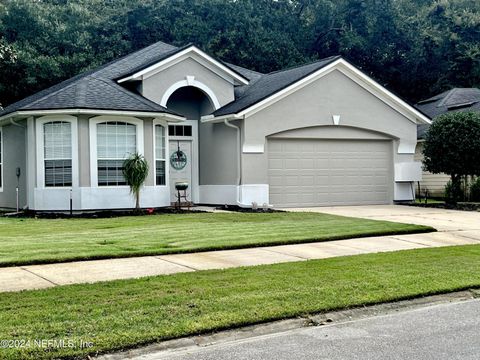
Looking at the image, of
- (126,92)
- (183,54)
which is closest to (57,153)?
(126,92)

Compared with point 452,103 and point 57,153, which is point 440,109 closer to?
point 452,103

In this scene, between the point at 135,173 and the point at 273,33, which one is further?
the point at 273,33

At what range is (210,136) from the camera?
20422mm

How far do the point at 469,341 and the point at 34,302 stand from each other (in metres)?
4.31

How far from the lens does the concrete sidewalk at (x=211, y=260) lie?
7832mm

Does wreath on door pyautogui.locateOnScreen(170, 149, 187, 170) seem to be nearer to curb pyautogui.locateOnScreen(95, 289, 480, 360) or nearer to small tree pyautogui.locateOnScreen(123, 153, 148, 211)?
small tree pyautogui.locateOnScreen(123, 153, 148, 211)

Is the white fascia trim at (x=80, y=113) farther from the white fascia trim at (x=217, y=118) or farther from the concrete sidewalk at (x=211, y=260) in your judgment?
the concrete sidewalk at (x=211, y=260)

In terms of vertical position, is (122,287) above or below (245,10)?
below

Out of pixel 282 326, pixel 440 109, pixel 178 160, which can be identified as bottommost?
pixel 282 326

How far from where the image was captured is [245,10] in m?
36.5

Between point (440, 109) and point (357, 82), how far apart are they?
972 cm

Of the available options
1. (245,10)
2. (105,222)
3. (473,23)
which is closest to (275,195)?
(105,222)

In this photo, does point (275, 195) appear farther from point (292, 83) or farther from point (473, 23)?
point (473, 23)

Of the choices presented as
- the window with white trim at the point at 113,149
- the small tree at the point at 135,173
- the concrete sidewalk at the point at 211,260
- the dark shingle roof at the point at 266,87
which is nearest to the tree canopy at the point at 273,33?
the dark shingle roof at the point at 266,87
